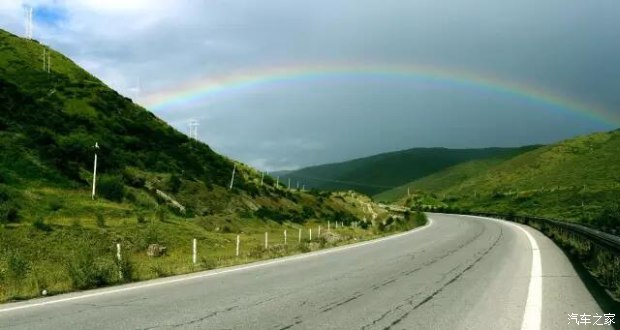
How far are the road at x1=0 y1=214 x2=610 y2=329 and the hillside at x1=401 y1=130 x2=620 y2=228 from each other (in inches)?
2748

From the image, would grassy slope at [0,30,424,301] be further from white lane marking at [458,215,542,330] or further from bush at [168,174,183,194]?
white lane marking at [458,215,542,330]

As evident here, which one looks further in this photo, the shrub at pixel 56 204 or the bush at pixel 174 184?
the bush at pixel 174 184

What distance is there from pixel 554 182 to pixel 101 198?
10175cm

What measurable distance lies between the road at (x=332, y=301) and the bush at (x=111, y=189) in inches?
1183

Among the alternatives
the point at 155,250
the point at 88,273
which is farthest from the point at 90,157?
the point at 88,273

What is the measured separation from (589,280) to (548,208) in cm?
8511

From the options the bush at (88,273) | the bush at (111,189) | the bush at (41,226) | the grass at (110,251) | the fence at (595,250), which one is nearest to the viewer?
the bush at (88,273)

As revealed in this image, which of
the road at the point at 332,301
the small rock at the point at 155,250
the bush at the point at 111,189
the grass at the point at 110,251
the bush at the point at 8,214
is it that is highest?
the bush at the point at 111,189

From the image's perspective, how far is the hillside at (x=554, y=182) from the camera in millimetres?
94312

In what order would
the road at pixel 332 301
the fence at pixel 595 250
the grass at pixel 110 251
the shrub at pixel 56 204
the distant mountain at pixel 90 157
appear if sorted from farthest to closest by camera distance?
1. the distant mountain at pixel 90 157
2. the shrub at pixel 56 204
3. the fence at pixel 595 250
4. the grass at pixel 110 251
5. the road at pixel 332 301

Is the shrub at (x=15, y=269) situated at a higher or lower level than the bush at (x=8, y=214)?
lower

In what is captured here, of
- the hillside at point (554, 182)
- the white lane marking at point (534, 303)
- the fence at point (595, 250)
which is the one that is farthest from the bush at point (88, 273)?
the hillside at point (554, 182)

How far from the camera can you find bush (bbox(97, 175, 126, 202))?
1704 inches

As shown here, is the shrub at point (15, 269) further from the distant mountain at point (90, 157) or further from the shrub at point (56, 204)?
the shrub at point (56, 204)
